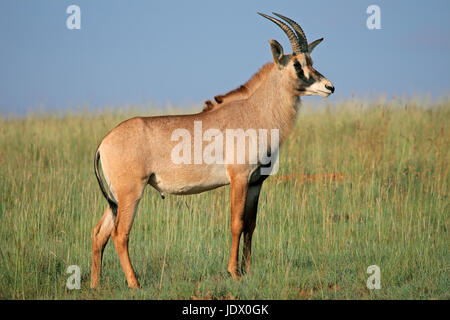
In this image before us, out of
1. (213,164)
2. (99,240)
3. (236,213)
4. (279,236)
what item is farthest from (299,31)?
(99,240)

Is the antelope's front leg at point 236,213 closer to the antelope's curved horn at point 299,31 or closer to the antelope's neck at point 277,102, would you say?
the antelope's neck at point 277,102

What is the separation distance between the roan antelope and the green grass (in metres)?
0.56

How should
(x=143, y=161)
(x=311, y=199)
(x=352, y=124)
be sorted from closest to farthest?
1. (x=143, y=161)
2. (x=311, y=199)
3. (x=352, y=124)

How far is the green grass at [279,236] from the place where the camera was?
700 cm

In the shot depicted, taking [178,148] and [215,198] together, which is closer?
[178,148]

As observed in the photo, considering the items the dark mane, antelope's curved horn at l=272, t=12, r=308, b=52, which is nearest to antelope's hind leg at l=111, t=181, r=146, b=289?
the dark mane

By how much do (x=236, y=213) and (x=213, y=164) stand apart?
74 centimetres

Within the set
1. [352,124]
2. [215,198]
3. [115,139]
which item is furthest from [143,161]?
[352,124]

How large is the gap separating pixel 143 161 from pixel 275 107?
2.04 metres

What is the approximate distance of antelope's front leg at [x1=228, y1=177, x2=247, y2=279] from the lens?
7.21m

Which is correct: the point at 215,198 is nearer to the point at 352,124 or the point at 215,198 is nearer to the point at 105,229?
the point at 105,229

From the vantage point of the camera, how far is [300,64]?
7582 mm

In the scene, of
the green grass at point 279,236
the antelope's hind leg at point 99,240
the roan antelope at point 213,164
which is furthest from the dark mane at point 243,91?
the green grass at point 279,236
